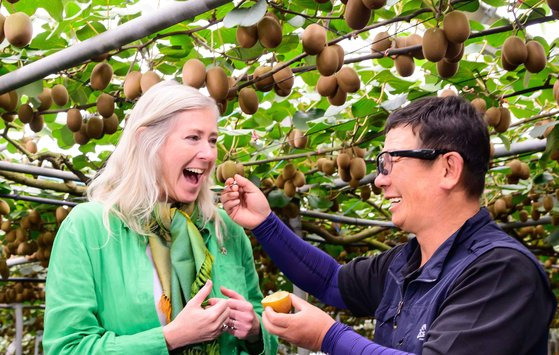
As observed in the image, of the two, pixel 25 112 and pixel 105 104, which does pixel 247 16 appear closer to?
pixel 105 104

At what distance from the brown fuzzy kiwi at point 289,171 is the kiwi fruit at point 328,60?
52.3 inches

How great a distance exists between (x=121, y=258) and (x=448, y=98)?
89 centimetres

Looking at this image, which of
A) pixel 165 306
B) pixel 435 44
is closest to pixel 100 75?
pixel 165 306

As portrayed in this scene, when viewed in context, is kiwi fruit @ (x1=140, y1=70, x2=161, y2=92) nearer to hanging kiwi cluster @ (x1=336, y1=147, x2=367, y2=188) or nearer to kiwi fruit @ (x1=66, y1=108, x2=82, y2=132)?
kiwi fruit @ (x1=66, y1=108, x2=82, y2=132)

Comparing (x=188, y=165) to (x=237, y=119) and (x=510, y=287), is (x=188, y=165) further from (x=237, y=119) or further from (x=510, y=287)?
(x=237, y=119)

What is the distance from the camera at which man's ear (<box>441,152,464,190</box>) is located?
192cm

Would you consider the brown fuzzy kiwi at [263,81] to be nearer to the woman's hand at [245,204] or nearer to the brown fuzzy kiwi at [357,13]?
the woman's hand at [245,204]

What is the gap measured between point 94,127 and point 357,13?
1286 mm

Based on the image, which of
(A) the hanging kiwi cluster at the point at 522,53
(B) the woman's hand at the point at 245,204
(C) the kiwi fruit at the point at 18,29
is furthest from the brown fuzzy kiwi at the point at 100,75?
(A) the hanging kiwi cluster at the point at 522,53

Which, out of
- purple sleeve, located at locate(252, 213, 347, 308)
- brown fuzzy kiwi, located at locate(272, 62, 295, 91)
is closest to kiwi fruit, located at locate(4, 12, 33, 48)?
brown fuzzy kiwi, located at locate(272, 62, 295, 91)

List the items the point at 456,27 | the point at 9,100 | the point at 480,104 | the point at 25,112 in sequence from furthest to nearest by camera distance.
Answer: the point at 25,112
the point at 480,104
the point at 9,100
the point at 456,27

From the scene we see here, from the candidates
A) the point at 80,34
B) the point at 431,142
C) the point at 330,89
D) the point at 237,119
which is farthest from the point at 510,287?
the point at 237,119

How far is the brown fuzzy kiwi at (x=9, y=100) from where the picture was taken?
2654mm

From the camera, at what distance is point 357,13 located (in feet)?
6.52
